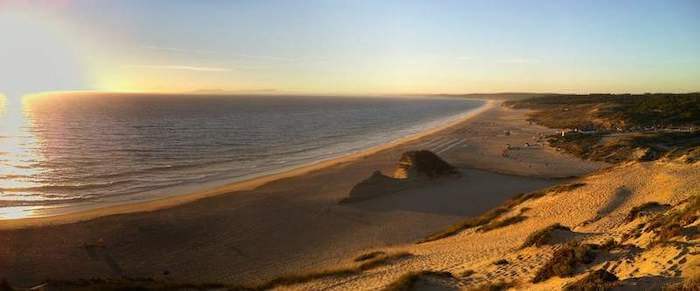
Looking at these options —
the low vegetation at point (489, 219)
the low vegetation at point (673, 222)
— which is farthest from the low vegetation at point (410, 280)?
the low vegetation at point (489, 219)

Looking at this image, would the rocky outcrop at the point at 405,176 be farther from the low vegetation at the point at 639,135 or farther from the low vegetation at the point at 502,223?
the low vegetation at the point at 639,135

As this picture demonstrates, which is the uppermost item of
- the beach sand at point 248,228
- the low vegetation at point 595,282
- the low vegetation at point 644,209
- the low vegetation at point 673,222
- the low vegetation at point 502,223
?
the low vegetation at point 673,222

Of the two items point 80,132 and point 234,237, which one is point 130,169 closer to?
point 234,237

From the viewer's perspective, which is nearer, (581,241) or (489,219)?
(581,241)

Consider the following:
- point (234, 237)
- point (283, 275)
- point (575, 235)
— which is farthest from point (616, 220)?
point (234, 237)

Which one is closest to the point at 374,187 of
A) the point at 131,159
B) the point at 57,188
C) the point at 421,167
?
the point at 421,167

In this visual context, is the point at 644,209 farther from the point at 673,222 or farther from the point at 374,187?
the point at 374,187

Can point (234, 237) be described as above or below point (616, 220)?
below
